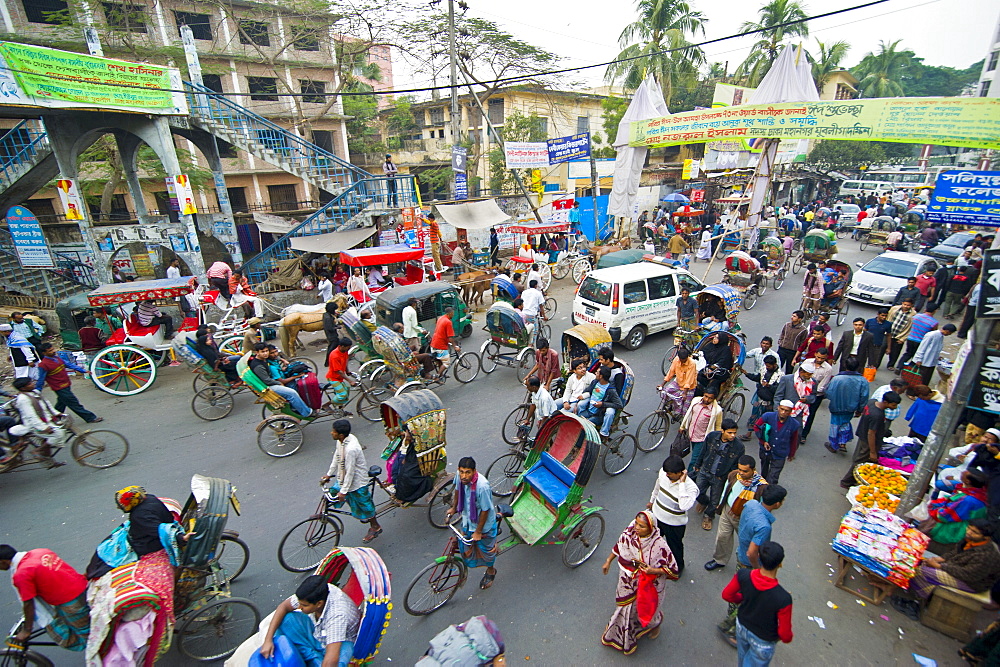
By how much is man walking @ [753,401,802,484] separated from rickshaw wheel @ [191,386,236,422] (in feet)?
29.3

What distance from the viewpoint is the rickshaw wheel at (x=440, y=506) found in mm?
5847

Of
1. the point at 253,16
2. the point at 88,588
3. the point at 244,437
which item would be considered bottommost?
the point at 244,437

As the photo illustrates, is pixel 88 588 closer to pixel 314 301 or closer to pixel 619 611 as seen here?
pixel 619 611

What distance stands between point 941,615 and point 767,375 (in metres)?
3.41

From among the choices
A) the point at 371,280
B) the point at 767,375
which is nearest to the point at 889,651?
the point at 767,375

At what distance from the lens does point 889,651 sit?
4.37 meters

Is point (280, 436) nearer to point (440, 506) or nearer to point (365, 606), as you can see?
point (440, 506)

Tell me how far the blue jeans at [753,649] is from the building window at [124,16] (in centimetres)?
2538

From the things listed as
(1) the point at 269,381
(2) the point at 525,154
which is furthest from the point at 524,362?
(2) the point at 525,154

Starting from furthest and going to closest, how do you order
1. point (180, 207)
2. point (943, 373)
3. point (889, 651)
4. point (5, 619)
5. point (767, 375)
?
point (180, 207) < point (943, 373) < point (767, 375) < point (5, 619) < point (889, 651)

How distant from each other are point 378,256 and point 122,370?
6397 mm

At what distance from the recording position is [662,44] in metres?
27.6

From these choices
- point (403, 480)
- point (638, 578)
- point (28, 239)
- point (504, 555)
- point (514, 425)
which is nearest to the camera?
point (638, 578)

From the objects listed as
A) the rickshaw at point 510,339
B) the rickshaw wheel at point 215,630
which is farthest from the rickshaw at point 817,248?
the rickshaw wheel at point 215,630
